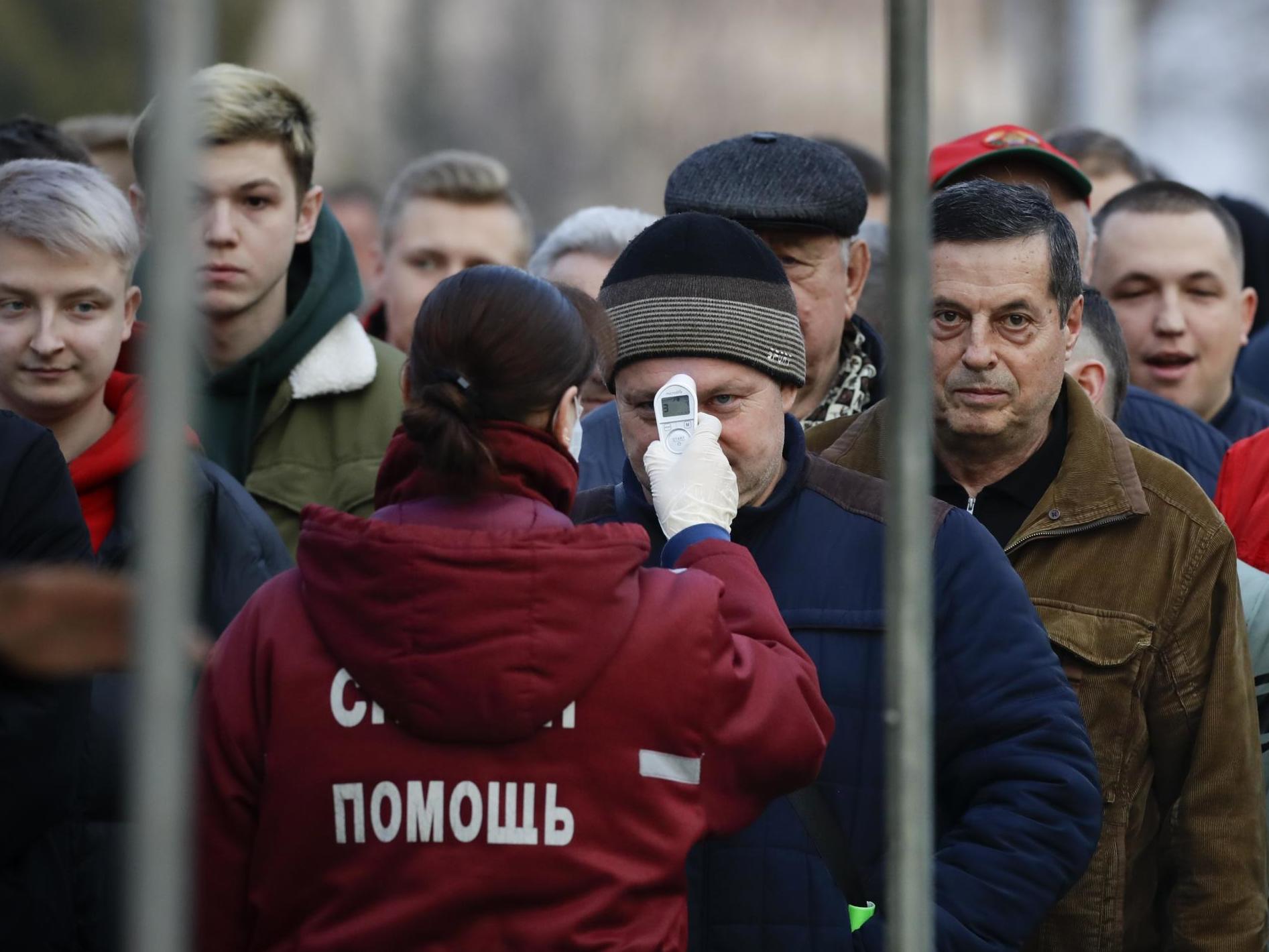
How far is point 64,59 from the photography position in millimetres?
15992

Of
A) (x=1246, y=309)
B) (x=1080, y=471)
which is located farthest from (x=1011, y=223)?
(x=1246, y=309)

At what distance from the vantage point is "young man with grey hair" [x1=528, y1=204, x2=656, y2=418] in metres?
4.62

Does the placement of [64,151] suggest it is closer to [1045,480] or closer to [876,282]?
[876,282]

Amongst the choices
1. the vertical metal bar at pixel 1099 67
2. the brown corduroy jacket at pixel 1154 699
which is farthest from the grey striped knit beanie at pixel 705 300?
the vertical metal bar at pixel 1099 67

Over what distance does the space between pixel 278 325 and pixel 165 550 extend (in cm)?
272

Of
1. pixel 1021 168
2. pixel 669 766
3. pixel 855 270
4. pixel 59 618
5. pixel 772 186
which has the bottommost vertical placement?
pixel 669 766

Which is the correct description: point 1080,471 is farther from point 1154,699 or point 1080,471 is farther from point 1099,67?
point 1099,67

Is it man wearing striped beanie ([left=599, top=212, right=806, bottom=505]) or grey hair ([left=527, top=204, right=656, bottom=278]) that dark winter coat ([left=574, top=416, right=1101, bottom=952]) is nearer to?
man wearing striped beanie ([left=599, top=212, right=806, bottom=505])

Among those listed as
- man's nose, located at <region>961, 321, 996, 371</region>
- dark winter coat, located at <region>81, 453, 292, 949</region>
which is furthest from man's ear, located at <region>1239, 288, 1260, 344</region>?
dark winter coat, located at <region>81, 453, 292, 949</region>

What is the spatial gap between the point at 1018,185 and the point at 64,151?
6.92 feet

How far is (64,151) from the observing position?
14.6ft

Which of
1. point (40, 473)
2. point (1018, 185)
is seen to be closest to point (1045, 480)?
point (1018, 185)

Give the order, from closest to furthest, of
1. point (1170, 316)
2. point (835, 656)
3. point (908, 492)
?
point (908, 492) → point (835, 656) → point (1170, 316)

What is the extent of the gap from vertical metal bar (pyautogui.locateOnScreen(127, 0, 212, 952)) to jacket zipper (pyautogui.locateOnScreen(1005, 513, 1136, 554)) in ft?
6.38
